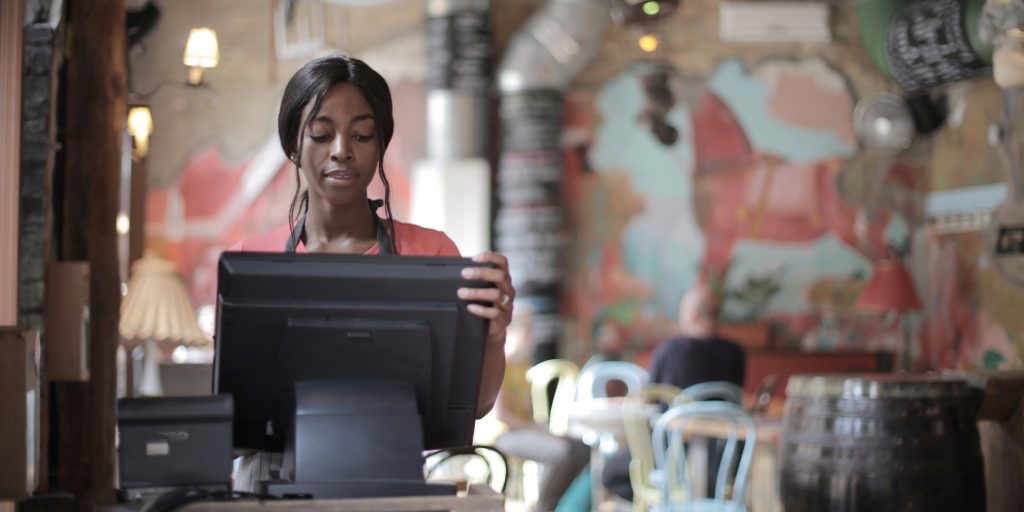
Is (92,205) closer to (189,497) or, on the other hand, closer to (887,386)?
(887,386)

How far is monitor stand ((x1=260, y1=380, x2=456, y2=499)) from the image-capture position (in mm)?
1805

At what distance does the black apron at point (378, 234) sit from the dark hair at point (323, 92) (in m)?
0.11

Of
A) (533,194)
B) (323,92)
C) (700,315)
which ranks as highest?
(533,194)

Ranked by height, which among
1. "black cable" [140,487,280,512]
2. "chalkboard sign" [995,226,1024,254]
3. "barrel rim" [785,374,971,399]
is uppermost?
"chalkboard sign" [995,226,1024,254]

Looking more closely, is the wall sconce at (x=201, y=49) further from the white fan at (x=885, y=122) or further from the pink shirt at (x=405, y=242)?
the white fan at (x=885, y=122)

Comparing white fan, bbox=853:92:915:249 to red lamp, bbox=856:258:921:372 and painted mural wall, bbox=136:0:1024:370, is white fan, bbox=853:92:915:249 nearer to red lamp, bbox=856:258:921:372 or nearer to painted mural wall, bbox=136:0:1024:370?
painted mural wall, bbox=136:0:1024:370

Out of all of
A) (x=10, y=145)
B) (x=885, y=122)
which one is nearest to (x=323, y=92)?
(x=10, y=145)

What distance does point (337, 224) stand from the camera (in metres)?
2.25

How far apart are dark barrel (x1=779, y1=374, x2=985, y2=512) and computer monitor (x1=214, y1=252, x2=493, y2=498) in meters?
2.36

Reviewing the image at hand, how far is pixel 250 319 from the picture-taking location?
1.84m

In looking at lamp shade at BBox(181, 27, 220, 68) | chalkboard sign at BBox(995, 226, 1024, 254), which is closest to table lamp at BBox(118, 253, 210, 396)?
lamp shade at BBox(181, 27, 220, 68)

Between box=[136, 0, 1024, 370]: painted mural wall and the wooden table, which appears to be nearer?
the wooden table

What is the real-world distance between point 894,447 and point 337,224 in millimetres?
2319

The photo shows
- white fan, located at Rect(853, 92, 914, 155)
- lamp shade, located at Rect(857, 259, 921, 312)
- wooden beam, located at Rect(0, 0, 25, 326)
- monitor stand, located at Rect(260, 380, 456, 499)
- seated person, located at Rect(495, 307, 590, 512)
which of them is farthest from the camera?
white fan, located at Rect(853, 92, 914, 155)
